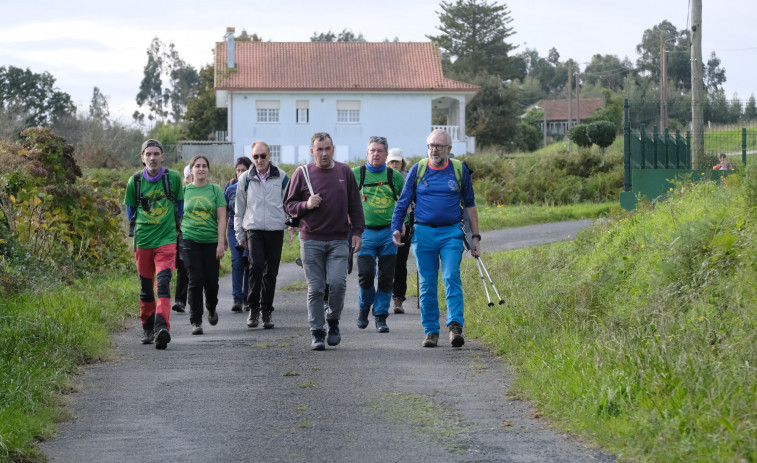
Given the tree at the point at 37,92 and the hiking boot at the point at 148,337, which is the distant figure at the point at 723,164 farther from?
the tree at the point at 37,92

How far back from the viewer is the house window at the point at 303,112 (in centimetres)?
5635

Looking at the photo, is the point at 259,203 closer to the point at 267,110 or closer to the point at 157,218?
the point at 157,218

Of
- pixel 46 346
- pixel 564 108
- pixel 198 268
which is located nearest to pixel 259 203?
pixel 198 268

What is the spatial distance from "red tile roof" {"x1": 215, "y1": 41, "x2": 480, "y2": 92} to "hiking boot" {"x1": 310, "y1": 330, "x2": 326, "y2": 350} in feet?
150

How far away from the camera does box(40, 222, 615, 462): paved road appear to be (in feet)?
19.3

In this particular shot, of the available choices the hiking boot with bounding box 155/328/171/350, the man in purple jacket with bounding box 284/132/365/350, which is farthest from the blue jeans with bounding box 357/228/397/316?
the hiking boot with bounding box 155/328/171/350

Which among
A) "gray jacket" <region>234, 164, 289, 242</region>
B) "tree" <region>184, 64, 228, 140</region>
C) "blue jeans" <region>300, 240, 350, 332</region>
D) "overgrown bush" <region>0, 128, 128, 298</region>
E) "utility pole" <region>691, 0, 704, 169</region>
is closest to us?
"blue jeans" <region>300, 240, 350, 332</region>

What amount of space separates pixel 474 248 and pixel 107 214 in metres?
7.93

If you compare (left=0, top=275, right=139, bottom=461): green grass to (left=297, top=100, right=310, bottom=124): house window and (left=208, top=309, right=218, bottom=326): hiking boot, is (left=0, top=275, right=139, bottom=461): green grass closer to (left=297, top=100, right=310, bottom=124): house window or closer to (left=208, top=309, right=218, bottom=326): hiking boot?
(left=208, top=309, right=218, bottom=326): hiking boot

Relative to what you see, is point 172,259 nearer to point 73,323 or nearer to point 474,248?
point 73,323

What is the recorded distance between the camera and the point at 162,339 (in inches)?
386

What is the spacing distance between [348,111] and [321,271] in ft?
155

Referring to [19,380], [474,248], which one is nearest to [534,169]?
[474,248]

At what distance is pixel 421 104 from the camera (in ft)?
184
